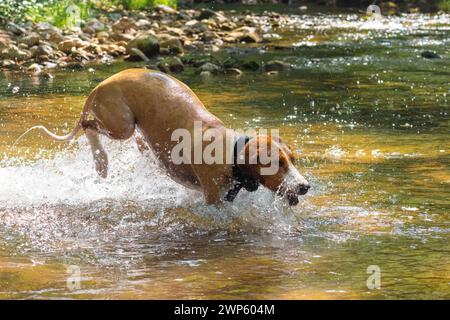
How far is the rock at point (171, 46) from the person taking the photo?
65.0 ft

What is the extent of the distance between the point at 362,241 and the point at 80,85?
9.37 meters

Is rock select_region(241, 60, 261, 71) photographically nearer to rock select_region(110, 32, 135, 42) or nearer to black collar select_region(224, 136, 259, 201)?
rock select_region(110, 32, 135, 42)

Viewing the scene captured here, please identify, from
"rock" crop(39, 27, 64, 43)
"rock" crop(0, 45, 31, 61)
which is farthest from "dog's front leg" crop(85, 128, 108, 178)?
"rock" crop(39, 27, 64, 43)

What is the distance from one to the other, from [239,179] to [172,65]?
10.7 meters

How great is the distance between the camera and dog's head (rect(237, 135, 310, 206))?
21.2 ft

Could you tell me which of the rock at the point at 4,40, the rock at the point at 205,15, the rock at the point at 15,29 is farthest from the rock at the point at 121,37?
the rock at the point at 205,15

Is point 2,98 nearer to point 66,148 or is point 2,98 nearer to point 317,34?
point 66,148

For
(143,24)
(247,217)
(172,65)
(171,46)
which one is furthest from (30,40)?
(247,217)

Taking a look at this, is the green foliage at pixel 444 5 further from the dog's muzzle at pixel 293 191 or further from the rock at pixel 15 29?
the dog's muzzle at pixel 293 191

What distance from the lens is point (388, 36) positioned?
75.2ft

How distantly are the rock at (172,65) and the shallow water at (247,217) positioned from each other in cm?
402

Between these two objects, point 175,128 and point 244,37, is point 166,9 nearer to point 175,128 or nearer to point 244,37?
point 244,37
